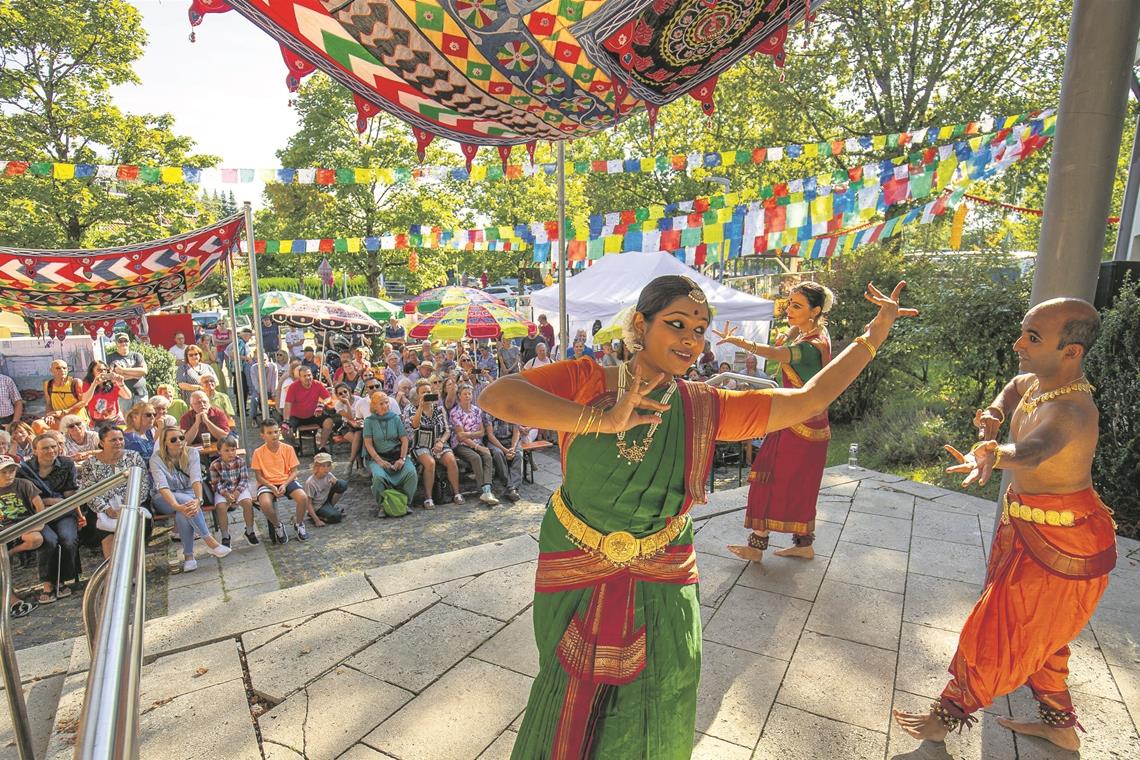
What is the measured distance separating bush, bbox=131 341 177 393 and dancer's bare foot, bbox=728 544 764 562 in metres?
11.6

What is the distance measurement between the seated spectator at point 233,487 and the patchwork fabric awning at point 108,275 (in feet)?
7.06

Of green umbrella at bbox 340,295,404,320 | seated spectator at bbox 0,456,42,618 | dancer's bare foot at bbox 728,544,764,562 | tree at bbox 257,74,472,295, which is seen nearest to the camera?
dancer's bare foot at bbox 728,544,764,562

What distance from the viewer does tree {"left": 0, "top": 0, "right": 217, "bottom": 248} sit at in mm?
14633

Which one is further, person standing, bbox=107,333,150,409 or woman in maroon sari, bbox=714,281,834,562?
person standing, bbox=107,333,150,409

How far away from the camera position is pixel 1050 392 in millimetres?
2395

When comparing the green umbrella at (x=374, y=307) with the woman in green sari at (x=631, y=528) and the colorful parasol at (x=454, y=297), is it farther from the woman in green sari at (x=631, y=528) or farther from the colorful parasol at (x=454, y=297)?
the woman in green sari at (x=631, y=528)

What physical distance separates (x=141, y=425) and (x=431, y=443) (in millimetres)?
3186

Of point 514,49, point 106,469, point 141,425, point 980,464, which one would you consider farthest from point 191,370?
point 980,464

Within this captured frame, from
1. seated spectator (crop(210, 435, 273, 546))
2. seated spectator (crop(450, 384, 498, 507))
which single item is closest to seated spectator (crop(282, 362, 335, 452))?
seated spectator (crop(450, 384, 498, 507))

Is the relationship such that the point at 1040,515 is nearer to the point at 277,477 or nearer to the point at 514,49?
the point at 514,49

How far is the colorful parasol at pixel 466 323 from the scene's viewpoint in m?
11.5

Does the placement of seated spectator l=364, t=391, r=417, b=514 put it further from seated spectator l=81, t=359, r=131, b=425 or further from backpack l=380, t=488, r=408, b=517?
seated spectator l=81, t=359, r=131, b=425

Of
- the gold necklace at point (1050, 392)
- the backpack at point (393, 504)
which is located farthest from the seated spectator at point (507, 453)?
the gold necklace at point (1050, 392)

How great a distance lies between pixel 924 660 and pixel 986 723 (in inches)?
17.2
